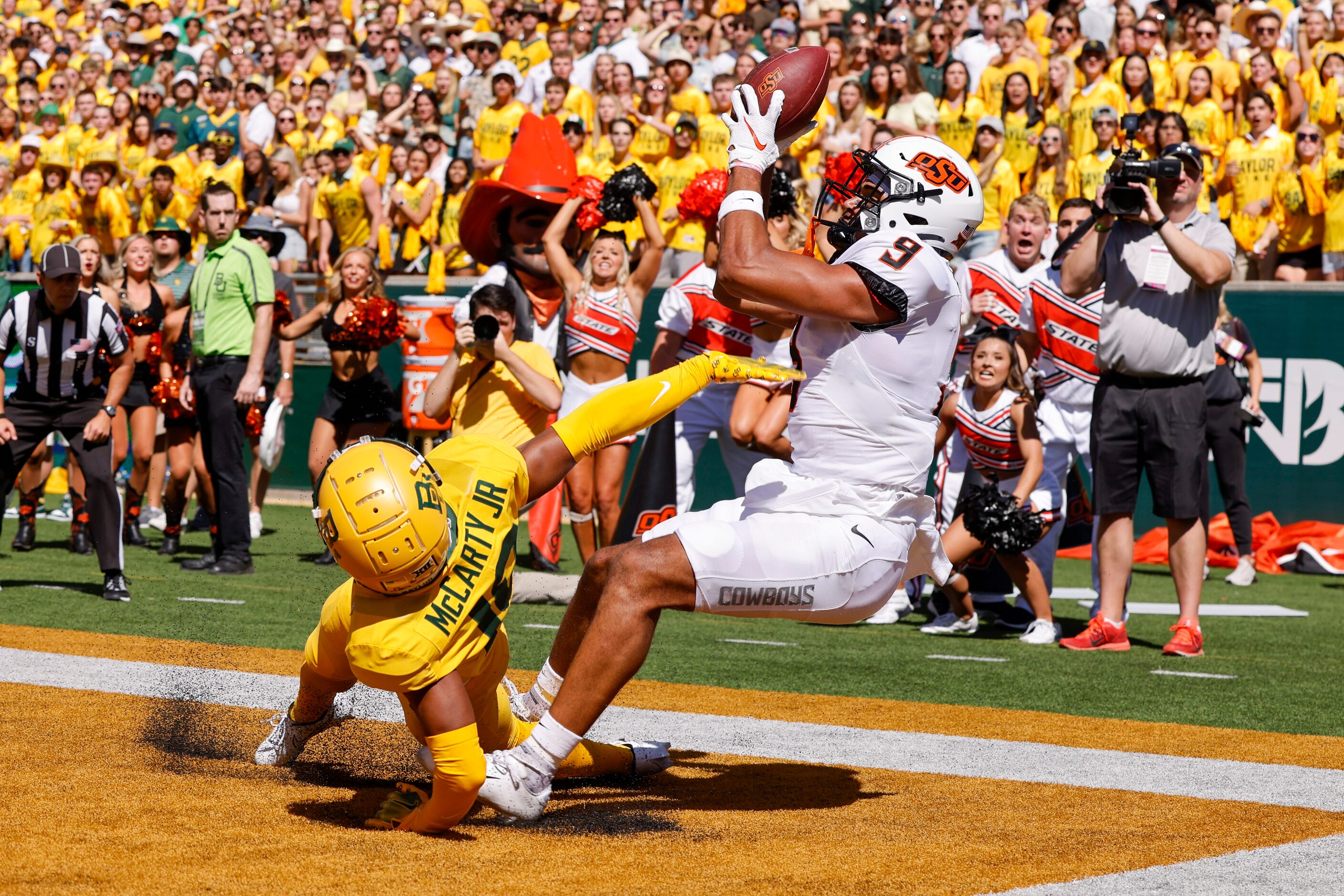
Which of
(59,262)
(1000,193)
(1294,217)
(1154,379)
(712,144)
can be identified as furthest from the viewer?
(712,144)

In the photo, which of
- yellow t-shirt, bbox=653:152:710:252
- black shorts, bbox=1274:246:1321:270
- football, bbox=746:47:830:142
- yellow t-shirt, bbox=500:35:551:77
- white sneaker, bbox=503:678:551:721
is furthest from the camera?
yellow t-shirt, bbox=500:35:551:77

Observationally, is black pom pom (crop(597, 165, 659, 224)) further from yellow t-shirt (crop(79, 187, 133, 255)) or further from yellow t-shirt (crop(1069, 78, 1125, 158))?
yellow t-shirt (crop(79, 187, 133, 255))

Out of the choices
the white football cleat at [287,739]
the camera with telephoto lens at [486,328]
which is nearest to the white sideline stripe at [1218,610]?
the camera with telephoto lens at [486,328]

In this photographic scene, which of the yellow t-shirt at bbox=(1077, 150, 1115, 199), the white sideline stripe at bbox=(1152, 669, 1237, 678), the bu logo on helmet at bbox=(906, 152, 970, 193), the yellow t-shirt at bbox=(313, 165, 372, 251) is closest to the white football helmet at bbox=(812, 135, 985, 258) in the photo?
the bu logo on helmet at bbox=(906, 152, 970, 193)

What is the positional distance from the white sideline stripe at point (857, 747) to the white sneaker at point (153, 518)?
270 inches

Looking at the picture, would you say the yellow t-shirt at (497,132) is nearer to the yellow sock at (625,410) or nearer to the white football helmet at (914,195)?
the white football helmet at (914,195)

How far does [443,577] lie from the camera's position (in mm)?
3756

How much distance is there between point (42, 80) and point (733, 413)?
17.9m

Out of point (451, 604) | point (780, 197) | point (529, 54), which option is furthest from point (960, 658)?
point (529, 54)

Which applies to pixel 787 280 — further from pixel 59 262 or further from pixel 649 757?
pixel 59 262

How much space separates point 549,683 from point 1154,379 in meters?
4.28

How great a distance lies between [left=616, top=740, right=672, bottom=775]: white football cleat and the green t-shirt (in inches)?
233

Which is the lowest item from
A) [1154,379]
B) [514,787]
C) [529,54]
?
[514,787]

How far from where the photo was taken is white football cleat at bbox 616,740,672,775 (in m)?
4.44
